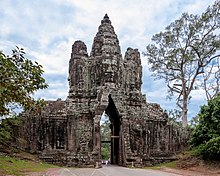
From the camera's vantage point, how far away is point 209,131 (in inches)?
797

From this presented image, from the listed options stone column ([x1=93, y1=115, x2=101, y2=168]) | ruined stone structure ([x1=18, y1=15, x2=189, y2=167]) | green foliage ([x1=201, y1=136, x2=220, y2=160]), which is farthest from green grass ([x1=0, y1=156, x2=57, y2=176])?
green foliage ([x1=201, y1=136, x2=220, y2=160])

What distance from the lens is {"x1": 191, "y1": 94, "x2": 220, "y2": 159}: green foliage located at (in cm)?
1902

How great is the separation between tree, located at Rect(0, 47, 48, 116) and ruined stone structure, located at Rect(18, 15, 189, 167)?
9.47m

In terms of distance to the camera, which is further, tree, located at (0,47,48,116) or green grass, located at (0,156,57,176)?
green grass, located at (0,156,57,176)

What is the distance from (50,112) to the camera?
22.4m

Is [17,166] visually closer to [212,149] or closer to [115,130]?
[115,130]

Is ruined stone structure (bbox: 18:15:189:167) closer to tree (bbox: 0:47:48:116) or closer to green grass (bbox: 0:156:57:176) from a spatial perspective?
green grass (bbox: 0:156:57:176)

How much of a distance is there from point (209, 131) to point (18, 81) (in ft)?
43.8

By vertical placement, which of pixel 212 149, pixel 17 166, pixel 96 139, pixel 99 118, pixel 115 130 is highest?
pixel 99 118

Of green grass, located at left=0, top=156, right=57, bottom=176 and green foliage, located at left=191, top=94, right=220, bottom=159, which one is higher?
green foliage, located at left=191, top=94, right=220, bottom=159

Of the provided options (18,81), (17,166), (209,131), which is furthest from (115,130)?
(18,81)

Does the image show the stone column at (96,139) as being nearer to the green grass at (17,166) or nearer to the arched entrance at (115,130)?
the arched entrance at (115,130)

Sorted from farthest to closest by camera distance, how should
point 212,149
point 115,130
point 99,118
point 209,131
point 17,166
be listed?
point 115,130 < point 99,118 < point 209,131 < point 212,149 < point 17,166

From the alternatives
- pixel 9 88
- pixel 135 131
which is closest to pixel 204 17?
pixel 135 131
